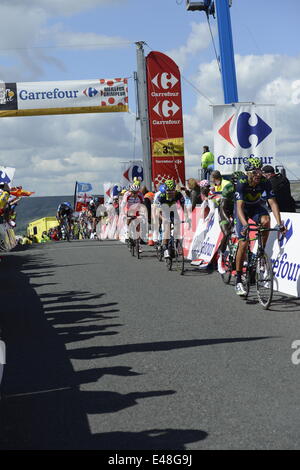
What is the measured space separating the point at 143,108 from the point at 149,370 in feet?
62.5

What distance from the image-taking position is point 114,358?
6.97 meters

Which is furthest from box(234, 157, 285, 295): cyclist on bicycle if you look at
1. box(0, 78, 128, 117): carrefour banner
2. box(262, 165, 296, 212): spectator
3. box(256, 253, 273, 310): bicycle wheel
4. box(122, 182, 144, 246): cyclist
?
box(0, 78, 128, 117): carrefour banner

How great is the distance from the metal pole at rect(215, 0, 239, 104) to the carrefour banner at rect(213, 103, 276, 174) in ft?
22.4

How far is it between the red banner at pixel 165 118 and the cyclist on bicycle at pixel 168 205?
7461 mm

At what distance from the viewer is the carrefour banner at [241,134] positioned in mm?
14703

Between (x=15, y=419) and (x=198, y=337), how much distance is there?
3.08 metres

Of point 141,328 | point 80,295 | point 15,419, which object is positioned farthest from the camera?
point 80,295

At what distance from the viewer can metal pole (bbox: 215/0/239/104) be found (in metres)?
21.8

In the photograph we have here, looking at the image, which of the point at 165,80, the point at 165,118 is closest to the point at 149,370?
the point at 165,118

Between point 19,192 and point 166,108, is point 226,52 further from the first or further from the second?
point 19,192

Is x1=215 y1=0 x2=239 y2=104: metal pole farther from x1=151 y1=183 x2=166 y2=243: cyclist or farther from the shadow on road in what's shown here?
the shadow on road

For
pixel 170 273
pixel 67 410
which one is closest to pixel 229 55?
pixel 170 273

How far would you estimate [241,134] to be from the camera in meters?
14.9

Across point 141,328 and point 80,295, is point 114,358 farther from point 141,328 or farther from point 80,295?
point 80,295
